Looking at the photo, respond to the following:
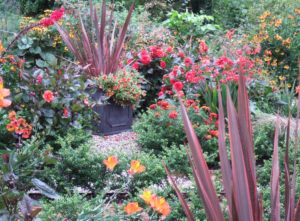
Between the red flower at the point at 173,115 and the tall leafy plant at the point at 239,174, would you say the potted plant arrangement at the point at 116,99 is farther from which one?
the tall leafy plant at the point at 239,174

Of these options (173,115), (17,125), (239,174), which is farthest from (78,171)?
(239,174)

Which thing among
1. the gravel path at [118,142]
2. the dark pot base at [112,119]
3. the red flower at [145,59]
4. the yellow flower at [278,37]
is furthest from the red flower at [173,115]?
the yellow flower at [278,37]

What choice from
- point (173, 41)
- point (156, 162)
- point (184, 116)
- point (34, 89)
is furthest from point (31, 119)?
point (173, 41)

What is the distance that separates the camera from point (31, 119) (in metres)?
3.93

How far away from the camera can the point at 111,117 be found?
5.37m

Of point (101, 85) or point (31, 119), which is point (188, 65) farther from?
point (31, 119)

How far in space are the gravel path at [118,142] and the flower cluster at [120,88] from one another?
1.20ft

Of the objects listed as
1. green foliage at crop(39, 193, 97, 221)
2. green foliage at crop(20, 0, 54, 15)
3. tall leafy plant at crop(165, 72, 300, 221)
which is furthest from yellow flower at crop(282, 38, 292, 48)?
green foliage at crop(20, 0, 54, 15)

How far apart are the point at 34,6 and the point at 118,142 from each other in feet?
29.7

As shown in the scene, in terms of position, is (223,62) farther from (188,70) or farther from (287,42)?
(287,42)

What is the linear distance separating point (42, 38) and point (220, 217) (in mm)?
5541

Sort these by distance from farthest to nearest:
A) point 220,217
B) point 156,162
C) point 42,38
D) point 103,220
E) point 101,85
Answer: point 42,38 < point 101,85 < point 156,162 < point 103,220 < point 220,217

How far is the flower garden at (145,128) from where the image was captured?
1.60m

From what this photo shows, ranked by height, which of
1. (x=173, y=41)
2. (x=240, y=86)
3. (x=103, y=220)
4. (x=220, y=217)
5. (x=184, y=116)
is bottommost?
(x=173, y=41)
